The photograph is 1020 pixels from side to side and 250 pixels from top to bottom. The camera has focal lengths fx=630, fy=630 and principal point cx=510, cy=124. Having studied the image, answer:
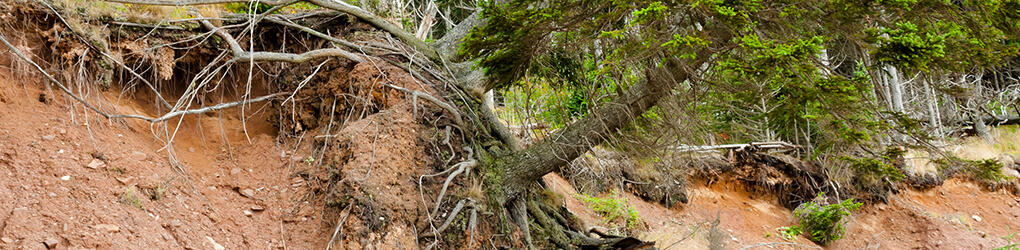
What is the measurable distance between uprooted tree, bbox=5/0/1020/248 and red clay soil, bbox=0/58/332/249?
48 cm

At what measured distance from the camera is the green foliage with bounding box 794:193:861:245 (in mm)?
9031

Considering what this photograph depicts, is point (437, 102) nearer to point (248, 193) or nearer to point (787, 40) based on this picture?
point (248, 193)

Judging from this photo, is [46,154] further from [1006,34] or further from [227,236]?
[1006,34]

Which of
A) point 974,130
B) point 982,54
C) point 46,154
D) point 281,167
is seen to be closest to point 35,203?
point 46,154

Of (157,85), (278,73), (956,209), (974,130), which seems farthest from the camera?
(974,130)

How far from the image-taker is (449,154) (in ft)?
17.1

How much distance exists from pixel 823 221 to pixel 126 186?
8743 mm

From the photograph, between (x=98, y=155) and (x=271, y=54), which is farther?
(x=271, y=54)

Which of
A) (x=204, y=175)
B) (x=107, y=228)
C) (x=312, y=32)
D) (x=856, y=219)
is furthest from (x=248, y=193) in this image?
(x=856, y=219)

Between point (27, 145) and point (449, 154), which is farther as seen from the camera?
point (449, 154)

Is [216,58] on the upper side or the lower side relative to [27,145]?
upper

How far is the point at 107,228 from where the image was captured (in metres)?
3.67

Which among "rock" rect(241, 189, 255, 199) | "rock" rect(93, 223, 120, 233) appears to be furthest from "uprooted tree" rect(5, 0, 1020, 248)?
"rock" rect(93, 223, 120, 233)

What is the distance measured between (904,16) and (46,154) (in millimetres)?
5540
